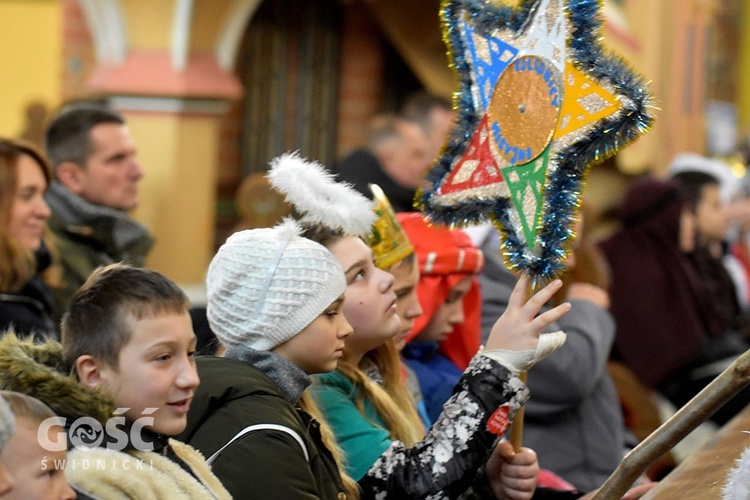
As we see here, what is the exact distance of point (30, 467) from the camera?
1650 millimetres

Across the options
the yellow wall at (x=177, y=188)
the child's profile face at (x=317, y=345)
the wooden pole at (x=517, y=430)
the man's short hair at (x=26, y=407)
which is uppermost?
the man's short hair at (x=26, y=407)

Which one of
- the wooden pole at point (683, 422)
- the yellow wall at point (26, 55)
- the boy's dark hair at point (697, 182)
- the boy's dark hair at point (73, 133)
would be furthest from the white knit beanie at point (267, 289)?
the yellow wall at point (26, 55)

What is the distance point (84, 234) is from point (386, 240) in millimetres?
1632

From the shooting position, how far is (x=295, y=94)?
7848mm

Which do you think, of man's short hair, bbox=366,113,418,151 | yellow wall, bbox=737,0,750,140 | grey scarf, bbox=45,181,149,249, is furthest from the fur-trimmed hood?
yellow wall, bbox=737,0,750,140

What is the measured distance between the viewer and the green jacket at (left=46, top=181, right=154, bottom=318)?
165 inches

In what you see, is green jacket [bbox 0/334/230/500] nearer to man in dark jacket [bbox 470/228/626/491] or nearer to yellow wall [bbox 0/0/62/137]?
man in dark jacket [bbox 470/228/626/491]

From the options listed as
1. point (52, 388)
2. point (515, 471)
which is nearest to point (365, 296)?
point (515, 471)

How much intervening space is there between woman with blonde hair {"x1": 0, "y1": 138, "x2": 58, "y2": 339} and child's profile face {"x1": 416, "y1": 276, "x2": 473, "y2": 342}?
41.7 inches

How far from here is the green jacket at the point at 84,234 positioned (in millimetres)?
4184

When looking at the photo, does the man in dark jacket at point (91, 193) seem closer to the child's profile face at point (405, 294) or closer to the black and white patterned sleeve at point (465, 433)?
the child's profile face at point (405, 294)

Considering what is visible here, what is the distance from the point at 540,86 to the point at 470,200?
0.28 metres

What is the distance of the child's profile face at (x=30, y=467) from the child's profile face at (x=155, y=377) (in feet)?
0.95

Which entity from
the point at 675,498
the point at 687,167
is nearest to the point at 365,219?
the point at 675,498
